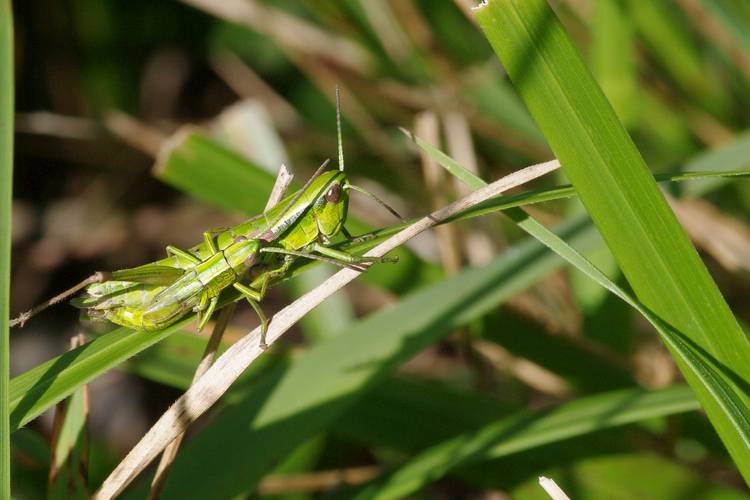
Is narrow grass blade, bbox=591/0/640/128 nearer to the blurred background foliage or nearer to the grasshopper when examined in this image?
the blurred background foliage

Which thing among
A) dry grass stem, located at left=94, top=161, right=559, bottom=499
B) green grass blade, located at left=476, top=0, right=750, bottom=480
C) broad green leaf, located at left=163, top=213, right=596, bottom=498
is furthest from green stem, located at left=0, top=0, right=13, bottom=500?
green grass blade, located at left=476, top=0, right=750, bottom=480

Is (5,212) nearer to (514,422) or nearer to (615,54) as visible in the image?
(514,422)

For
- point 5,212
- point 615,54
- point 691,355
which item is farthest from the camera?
point 615,54

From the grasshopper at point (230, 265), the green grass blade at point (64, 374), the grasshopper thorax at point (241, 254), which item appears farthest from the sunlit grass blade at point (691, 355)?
the green grass blade at point (64, 374)

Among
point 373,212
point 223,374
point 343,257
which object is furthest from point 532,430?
point 373,212

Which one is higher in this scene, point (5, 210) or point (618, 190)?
point (5, 210)

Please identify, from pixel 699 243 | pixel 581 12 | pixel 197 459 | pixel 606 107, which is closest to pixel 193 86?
pixel 581 12
